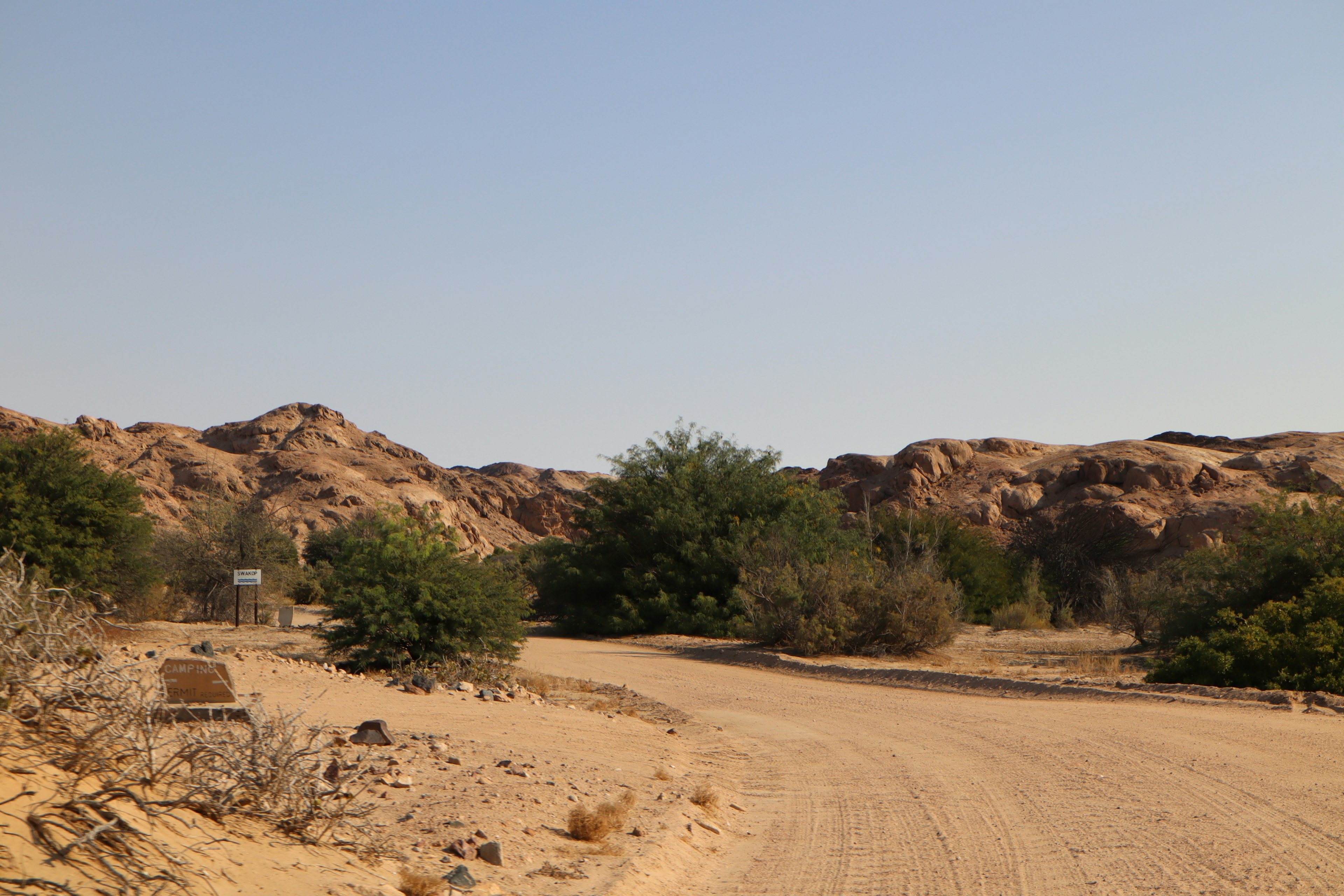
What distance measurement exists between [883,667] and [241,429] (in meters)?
82.3

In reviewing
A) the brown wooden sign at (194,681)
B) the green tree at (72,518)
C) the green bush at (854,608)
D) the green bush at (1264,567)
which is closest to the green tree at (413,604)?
the green bush at (854,608)

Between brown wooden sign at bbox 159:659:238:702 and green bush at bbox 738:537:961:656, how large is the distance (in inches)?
747

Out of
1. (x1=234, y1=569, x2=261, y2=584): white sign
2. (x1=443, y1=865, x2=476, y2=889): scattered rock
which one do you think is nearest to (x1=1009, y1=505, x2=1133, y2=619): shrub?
(x1=234, y1=569, x2=261, y2=584): white sign

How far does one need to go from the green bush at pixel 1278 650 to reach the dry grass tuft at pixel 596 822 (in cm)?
1307

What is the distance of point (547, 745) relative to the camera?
1117 cm

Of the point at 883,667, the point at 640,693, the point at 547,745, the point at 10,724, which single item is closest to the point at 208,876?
the point at 10,724

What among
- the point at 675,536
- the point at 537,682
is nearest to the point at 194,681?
the point at 537,682

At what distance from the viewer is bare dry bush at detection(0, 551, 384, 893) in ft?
14.5

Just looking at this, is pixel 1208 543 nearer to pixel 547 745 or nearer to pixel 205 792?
pixel 547 745

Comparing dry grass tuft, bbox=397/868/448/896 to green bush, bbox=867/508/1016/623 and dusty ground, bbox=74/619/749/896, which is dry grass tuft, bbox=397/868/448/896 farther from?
green bush, bbox=867/508/1016/623

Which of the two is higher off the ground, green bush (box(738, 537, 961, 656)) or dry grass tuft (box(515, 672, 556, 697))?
green bush (box(738, 537, 961, 656))

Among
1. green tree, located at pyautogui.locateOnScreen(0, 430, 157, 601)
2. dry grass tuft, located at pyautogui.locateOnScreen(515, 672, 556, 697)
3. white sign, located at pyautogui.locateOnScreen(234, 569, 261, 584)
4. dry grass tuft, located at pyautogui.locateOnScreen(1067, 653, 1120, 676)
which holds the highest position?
green tree, located at pyautogui.locateOnScreen(0, 430, 157, 601)

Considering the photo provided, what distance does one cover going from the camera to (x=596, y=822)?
751cm

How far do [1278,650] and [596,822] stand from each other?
45.9 feet
